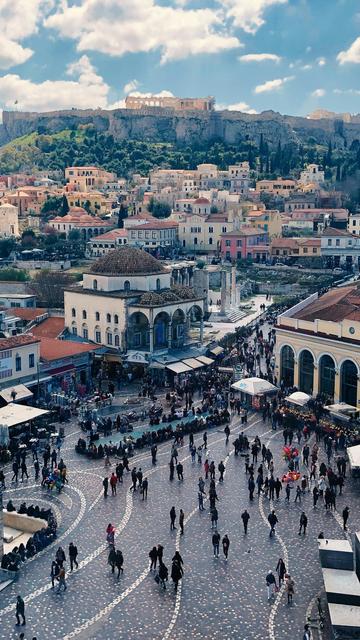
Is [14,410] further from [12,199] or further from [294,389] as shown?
[12,199]

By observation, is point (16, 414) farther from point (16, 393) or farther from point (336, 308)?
point (336, 308)

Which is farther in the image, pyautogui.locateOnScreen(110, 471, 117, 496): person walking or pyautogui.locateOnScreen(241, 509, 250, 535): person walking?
pyautogui.locateOnScreen(110, 471, 117, 496): person walking

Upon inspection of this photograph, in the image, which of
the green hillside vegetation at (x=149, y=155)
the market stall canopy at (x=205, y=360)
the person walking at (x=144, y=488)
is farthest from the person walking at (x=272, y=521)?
the green hillside vegetation at (x=149, y=155)

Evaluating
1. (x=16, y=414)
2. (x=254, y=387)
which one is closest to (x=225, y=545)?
(x=16, y=414)

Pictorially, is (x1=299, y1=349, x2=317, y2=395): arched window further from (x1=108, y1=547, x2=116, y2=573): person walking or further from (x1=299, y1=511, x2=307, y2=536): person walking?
(x1=108, y1=547, x2=116, y2=573): person walking

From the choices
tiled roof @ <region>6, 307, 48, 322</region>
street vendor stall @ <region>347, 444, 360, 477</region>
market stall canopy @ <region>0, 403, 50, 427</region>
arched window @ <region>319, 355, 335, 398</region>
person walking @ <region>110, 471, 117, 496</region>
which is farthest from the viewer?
tiled roof @ <region>6, 307, 48, 322</region>

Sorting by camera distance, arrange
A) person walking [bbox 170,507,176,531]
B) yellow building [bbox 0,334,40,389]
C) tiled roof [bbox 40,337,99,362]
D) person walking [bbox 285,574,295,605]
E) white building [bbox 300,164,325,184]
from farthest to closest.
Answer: white building [bbox 300,164,325,184] → tiled roof [bbox 40,337,99,362] → yellow building [bbox 0,334,40,389] → person walking [bbox 170,507,176,531] → person walking [bbox 285,574,295,605]

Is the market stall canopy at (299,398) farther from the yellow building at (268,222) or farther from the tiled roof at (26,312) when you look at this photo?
the yellow building at (268,222)

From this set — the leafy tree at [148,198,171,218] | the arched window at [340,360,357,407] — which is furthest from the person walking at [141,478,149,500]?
the leafy tree at [148,198,171,218]
